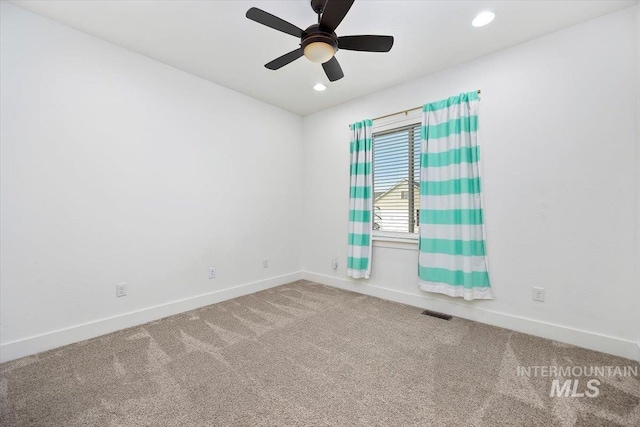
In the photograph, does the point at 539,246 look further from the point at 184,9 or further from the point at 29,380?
the point at 29,380

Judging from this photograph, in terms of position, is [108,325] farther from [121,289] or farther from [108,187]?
[108,187]

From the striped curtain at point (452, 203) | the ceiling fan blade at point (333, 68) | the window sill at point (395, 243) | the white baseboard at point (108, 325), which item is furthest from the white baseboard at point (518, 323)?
the ceiling fan blade at point (333, 68)

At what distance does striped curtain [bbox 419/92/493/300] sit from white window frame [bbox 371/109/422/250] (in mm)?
174

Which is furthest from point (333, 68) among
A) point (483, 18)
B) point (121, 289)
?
point (121, 289)

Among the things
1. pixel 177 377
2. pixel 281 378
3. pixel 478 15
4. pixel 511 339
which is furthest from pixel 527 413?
pixel 478 15

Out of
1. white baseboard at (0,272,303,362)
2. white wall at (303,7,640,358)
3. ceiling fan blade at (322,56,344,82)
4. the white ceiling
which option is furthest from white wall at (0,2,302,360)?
white wall at (303,7,640,358)

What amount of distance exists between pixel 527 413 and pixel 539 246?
59.7 inches

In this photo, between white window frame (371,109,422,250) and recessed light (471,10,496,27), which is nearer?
recessed light (471,10,496,27)

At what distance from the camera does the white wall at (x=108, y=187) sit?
2131mm

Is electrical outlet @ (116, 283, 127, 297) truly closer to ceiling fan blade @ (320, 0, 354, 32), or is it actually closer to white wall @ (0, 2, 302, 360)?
white wall @ (0, 2, 302, 360)

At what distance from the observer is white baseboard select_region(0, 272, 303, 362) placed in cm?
210

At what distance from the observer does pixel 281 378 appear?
185cm

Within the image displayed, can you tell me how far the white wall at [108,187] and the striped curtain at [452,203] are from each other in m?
2.26

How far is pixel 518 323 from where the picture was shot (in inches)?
101
